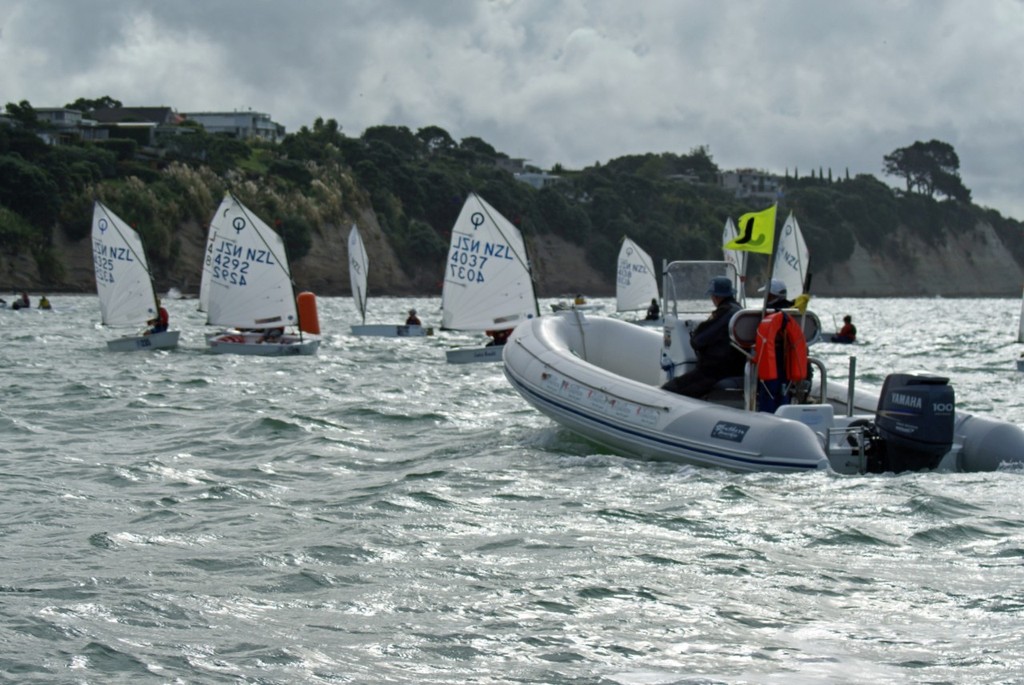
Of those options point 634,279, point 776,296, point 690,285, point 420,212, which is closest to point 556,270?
point 420,212

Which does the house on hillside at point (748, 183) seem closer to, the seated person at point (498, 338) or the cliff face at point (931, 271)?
the cliff face at point (931, 271)

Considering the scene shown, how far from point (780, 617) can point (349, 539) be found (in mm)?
2939

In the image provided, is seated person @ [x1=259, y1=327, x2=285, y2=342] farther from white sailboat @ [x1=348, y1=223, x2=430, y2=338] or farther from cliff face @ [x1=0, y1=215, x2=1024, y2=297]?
cliff face @ [x1=0, y1=215, x2=1024, y2=297]

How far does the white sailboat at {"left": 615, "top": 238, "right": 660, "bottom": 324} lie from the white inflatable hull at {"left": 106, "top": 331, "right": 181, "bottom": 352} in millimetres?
27702

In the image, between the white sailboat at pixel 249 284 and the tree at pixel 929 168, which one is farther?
the tree at pixel 929 168

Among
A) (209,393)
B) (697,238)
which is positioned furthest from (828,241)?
(209,393)

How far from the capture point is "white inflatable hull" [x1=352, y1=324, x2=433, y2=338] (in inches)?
1441

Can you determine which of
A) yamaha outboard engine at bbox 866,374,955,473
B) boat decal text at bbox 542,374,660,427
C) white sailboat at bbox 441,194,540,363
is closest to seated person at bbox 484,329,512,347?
white sailboat at bbox 441,194,540,363

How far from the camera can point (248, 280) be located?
28.4 metres

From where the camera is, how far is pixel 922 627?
631cm

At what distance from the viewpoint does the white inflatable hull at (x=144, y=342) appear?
27922 mm

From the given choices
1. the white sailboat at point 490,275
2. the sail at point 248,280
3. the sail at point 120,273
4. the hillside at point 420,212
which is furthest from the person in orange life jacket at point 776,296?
the hillside at point 420,212

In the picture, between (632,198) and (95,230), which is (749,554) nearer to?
(95,230)

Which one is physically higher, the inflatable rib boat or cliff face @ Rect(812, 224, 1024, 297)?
cliff face @ Rect(812, 224, 1024, 297)
